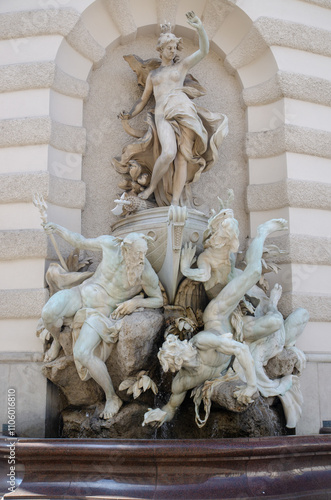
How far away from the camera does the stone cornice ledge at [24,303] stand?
6.45 meters

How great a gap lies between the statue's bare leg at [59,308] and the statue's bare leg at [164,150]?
187 centimetres

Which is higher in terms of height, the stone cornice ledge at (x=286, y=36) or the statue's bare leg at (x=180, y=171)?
the stone cornice ledge at (x=286, y=36)

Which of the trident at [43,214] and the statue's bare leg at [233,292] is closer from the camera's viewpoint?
the statue's bare leg at [233,292]

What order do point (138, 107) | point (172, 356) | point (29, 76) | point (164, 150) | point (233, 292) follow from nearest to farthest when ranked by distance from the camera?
point (172, 356) < point (233, 292) < point (164, 150) < point (29, 76) < point (138, 107)

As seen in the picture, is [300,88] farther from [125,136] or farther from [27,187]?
[27,187]

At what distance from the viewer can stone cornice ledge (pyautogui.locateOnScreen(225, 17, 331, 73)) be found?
25.2 feet

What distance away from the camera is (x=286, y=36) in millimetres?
7691

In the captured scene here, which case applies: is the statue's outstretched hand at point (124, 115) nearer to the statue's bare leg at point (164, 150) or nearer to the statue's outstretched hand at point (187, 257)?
the statue's bare leg at point (164, 150)

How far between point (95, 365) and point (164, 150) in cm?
285

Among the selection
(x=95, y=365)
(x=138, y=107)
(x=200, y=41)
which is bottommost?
(x=95, y=365)

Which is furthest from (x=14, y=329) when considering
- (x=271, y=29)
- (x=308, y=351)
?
(x=271, y=29)

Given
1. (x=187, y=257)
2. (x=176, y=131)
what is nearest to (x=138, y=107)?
(x=176, y=131)

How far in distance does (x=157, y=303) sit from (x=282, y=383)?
5.38 ft

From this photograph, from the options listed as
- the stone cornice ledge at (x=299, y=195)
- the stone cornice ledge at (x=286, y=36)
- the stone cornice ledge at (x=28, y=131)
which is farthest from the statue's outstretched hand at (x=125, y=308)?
the stone cornice ledge at (x=286, y=36)
